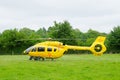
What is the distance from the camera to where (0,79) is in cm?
1675

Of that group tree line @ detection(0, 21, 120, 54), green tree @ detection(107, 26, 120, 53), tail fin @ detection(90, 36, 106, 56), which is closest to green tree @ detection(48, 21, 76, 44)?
tree line @ detection(0, 21, 120, 54)

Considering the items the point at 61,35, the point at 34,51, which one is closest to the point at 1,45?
the point at 61,35

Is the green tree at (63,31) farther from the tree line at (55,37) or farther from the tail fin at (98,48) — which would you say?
the tail fin at (98,48)

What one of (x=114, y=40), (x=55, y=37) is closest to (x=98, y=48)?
(x=55, y=37)

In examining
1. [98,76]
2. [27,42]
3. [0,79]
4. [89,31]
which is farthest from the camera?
[89,31]

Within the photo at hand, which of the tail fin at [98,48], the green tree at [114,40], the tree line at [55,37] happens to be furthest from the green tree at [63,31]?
the tail fin at [98,48]

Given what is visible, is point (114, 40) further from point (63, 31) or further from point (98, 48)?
point (98, 48)

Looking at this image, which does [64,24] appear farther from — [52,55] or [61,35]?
[52,55]

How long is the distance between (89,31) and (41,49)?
104m

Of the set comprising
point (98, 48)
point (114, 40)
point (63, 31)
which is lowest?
point (98, 48)

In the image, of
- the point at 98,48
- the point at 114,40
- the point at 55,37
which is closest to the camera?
the point at 98,48

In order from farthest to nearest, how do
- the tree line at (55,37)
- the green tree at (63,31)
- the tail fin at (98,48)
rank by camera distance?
the green tree at (63,31)
the tree line at (55,37)
the tail fin at (98,48)

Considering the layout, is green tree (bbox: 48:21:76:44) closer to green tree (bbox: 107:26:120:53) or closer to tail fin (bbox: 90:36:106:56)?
green tree (bbox: 107:26:120:53)

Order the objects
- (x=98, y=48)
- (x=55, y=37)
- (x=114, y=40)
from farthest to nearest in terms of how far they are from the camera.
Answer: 1. (x=114, y=40)
2. (x=55, y=37)
3. (x=98, y=48)
